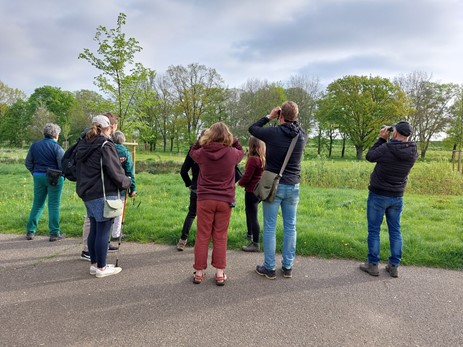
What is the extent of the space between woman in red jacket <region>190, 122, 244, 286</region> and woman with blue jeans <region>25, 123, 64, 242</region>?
2.90m

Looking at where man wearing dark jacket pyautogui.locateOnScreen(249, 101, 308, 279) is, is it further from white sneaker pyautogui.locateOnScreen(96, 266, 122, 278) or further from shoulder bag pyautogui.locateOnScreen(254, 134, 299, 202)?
white sneaker pyautogui.locateOnScreen(96, 266, 122, 278)

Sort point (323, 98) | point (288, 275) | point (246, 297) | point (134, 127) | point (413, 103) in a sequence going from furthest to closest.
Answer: point (323, 98), point (413, 103), point (134, 127), point (288, 275), point (246, 297)

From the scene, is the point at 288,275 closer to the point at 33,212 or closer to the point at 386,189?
the point at 386,189

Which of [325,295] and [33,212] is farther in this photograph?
[33,212]

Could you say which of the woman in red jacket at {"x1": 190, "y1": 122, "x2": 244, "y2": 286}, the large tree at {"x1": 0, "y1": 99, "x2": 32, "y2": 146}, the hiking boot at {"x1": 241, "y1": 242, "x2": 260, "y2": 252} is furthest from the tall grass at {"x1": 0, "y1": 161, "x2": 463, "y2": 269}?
the large tree at {"x1": 0, "y1": 99, "x2": 32, "y2": 146}

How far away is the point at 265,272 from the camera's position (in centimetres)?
403

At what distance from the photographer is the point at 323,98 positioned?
143 ft

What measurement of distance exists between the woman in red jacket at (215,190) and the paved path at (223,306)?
0.33 metres

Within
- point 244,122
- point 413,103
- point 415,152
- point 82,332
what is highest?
point 413,103

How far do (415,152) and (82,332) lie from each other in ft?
14.3

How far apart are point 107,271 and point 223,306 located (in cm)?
169

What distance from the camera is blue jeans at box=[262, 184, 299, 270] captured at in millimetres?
3982

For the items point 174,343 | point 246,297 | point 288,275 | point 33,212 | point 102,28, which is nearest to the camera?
point 174,343

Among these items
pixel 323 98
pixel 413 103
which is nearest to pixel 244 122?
pixel 323 98
